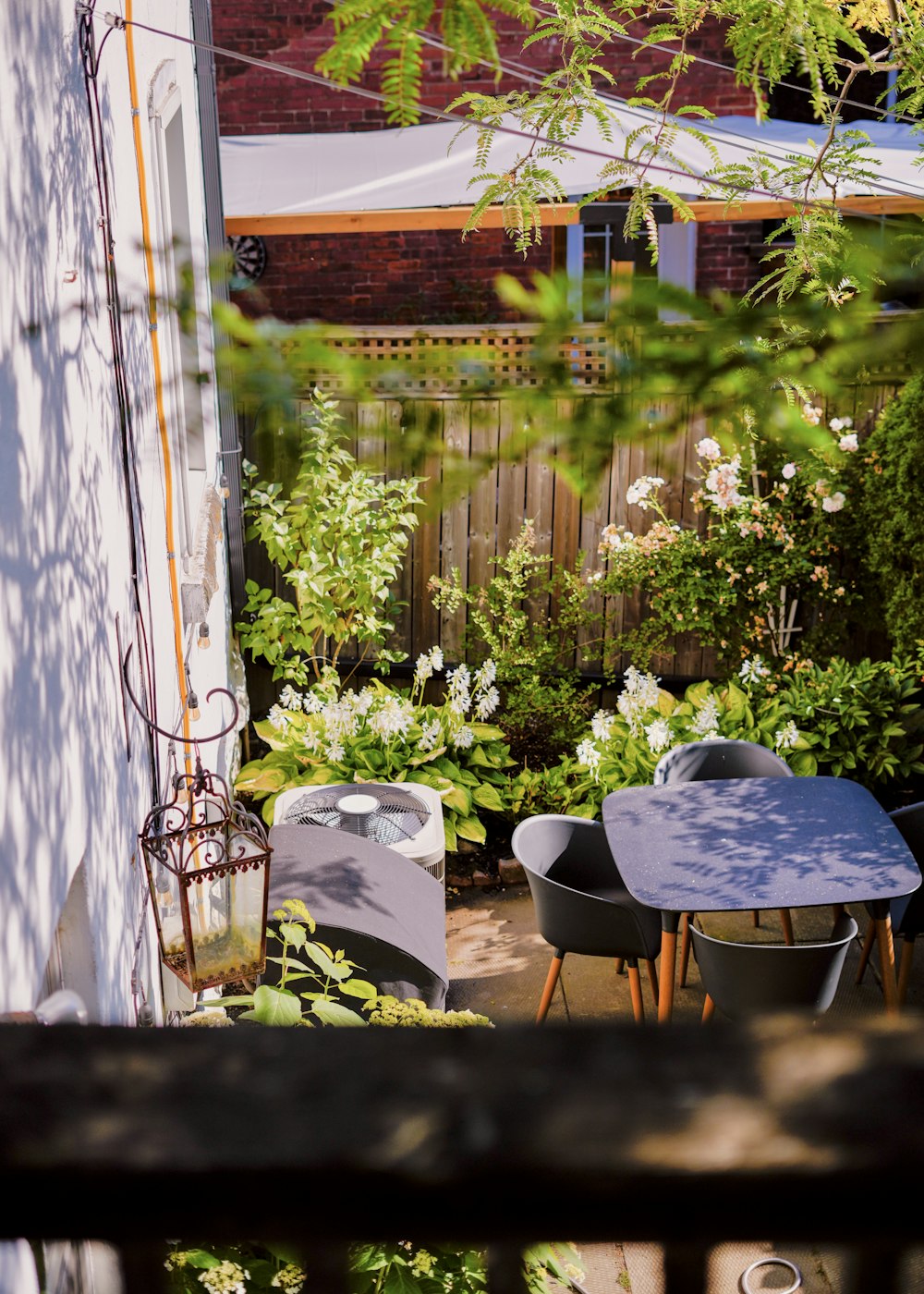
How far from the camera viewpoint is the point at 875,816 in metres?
4.85

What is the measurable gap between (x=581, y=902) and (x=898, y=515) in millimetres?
3055

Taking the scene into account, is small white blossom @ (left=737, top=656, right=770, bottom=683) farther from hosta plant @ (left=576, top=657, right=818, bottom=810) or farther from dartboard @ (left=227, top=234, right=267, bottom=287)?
dartboard @ (left=227, top=234, right=267, bottom=287)

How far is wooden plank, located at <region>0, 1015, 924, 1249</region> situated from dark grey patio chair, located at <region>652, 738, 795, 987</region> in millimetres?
5210

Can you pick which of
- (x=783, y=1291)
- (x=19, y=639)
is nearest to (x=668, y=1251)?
(x=19, y=639)

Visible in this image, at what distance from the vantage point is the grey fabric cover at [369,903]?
3.90 m

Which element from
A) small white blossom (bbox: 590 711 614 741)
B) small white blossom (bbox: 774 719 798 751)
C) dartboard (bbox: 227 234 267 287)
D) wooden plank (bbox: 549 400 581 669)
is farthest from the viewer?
dartboard (bbox: 227 234 267 287)

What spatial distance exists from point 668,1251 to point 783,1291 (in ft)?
12.7

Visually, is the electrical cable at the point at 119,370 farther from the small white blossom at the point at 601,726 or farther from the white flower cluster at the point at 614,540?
the white flower cluster at the point at 614,540

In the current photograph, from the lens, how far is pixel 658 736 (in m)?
5.96

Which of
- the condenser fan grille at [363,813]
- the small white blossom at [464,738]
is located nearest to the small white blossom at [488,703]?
the small white blossom at [464,738]

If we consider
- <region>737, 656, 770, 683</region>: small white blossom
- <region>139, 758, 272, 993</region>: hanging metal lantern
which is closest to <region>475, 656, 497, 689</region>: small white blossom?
<region>737, 656, 770, 683</region>: small white blossom

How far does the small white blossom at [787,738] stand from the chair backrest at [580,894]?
1421 millimetres

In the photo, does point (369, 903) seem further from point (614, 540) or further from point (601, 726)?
point (614, 540)

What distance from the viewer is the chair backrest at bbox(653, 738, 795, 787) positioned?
18.3 feet
